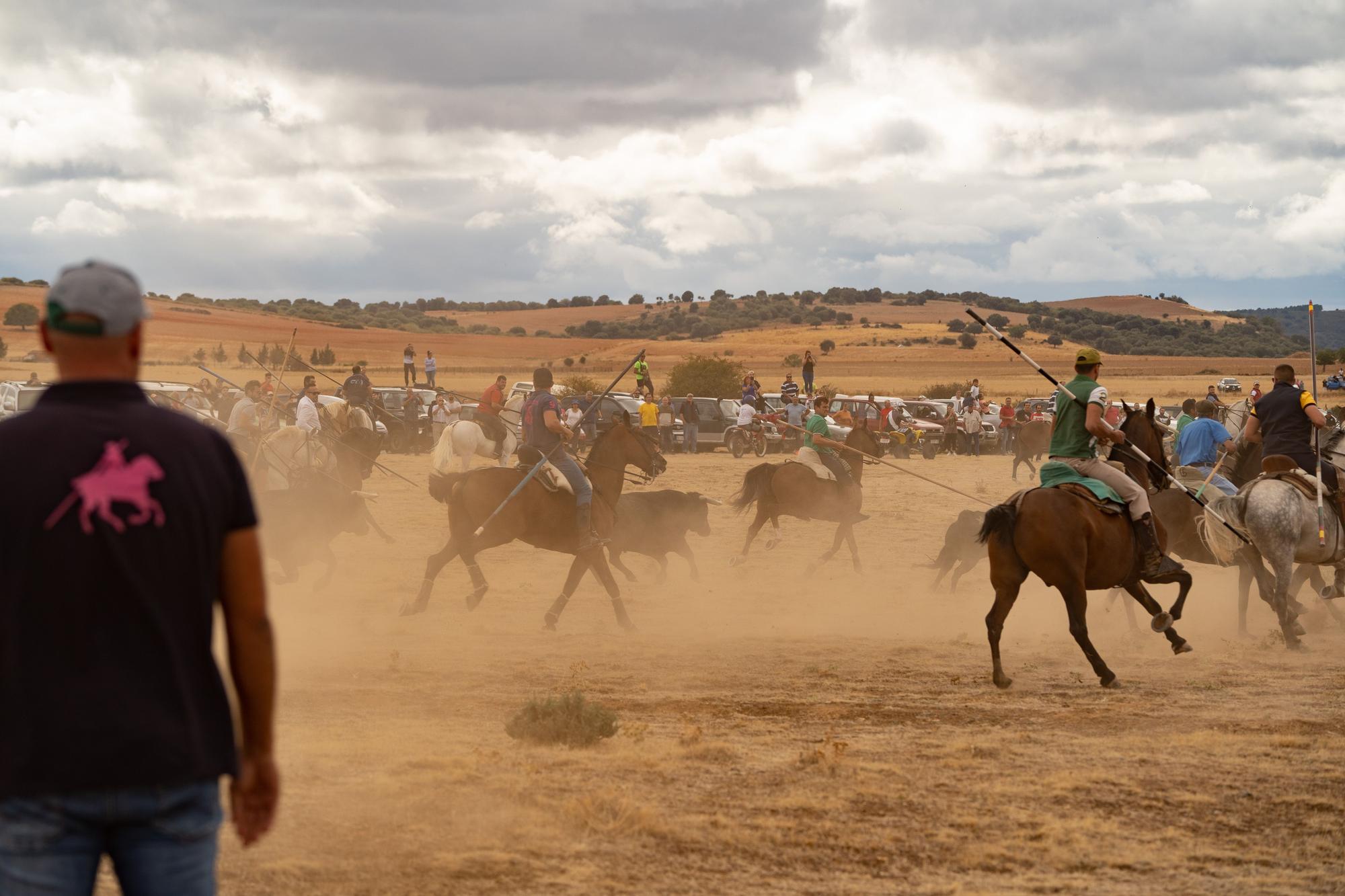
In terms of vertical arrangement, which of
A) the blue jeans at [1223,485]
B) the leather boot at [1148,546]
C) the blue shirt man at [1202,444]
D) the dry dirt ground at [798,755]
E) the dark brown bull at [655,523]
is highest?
the blue shirt man at [1202,444]

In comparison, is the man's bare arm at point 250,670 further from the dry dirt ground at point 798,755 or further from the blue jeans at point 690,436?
the blue jeans at point 690,436

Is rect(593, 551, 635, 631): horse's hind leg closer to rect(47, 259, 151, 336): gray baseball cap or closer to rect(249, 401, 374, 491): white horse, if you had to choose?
rect(249, 401, 374, 491): white horse

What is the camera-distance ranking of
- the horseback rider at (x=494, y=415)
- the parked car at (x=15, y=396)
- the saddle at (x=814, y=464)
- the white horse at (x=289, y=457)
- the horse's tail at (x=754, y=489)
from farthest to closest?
the parked car at (x=15, y=396) < the horseback rider at (x=494, y=415) < the horse's tail at (x=754, y=489) < the saddle at (x=814, y=464) < the white horse at (x=289, y=457)

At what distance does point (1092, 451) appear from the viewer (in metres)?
10.7

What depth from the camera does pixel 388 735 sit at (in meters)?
8.51

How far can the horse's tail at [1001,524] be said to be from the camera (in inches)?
408

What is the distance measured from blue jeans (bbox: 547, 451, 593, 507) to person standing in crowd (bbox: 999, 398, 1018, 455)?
1117 inches

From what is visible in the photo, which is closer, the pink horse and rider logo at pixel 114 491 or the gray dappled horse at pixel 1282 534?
the pink horse and rider logo at pixel 114 491

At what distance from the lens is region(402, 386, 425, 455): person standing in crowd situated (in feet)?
122

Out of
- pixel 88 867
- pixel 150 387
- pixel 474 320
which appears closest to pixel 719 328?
pixel 474 320

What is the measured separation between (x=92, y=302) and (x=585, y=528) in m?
10.00

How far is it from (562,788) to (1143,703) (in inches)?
190

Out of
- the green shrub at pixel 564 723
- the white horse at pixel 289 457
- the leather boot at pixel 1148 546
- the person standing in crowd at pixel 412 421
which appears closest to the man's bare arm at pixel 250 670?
the green shrub at pixel 564 723

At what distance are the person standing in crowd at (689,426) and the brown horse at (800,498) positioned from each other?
71.6ft
